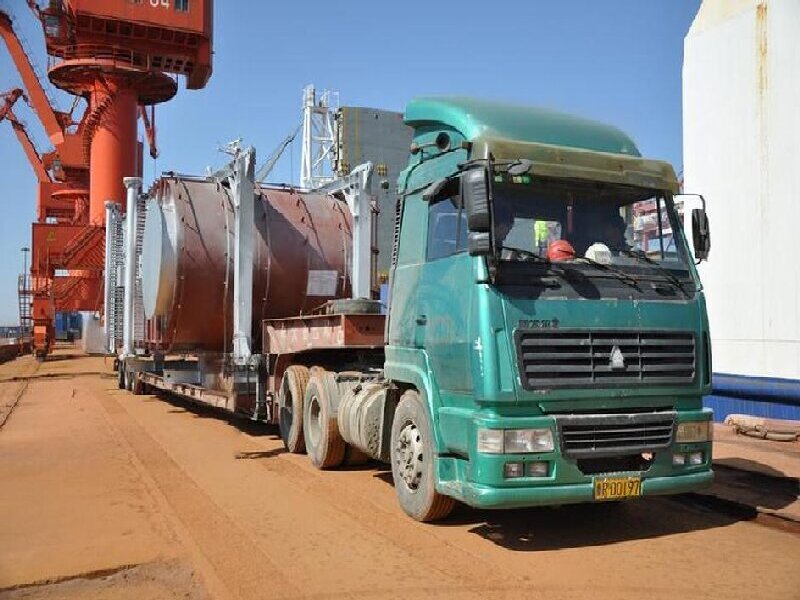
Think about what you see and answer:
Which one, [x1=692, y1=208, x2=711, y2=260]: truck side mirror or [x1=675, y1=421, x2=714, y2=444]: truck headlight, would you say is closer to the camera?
[x1=675, y1=421, x2=714, y2=444]: truck headlight

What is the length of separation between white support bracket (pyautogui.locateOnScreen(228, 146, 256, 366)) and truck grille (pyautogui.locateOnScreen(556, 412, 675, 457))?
6.62 metres

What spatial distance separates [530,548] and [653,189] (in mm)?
3059

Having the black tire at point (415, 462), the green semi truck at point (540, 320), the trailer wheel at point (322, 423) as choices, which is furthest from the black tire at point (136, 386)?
the black tire at point (415, 462)

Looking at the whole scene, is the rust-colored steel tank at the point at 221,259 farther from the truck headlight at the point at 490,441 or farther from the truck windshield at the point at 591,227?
the truck headlight at the point at 490,441

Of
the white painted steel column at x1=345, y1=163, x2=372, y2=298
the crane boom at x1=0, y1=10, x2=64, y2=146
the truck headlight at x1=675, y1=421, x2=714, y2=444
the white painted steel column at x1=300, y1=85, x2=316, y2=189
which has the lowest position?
the truck headlight at x1=675, y1=421, x2=714, y2=444

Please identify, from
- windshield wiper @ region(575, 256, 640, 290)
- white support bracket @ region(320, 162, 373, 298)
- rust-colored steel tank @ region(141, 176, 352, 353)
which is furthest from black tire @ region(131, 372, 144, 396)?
windshield wiper @ region(575, 256, 640, 290)

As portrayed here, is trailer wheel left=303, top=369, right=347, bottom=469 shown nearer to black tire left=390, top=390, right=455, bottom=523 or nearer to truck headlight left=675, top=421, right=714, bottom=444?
black tire left=390, top=390, right=455, bottom=523

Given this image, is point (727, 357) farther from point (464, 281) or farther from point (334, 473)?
point (464, 281)

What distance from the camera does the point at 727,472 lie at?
8.33 m

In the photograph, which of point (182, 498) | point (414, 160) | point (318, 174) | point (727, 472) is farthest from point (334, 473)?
point (318, 174)

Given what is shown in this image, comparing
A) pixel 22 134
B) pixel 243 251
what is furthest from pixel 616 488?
pixel 22 134

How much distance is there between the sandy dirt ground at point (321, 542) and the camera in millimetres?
4848

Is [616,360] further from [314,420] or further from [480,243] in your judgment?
[314,420]

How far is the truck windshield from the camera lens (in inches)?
228
